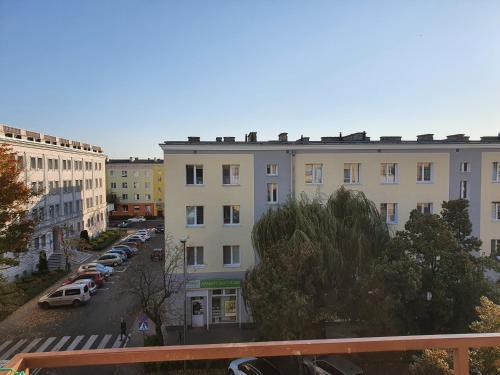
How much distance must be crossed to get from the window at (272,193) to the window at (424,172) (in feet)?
26.8

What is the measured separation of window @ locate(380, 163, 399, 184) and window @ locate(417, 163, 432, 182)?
1342mm

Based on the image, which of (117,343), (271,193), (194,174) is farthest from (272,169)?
(117,343)

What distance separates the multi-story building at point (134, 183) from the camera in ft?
206

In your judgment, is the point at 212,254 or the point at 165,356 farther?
the point at 212,254

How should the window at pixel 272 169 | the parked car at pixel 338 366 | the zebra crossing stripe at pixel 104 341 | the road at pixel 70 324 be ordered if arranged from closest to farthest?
the parked car at pixel 338 366, the zebra crossing stripe at pixel 104 341, the road at pixel 70 324, the window at pixel 272 169

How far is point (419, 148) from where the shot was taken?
66.9ft

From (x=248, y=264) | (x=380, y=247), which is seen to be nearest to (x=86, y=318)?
(x=248, y=264)

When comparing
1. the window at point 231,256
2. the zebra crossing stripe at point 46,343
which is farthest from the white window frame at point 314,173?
the zebra crossing stripe at point 46,343

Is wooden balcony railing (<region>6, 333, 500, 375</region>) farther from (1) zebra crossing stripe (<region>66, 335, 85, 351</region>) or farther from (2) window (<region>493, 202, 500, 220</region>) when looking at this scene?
(2) window (<region>493, 202, 500, 220</region>)

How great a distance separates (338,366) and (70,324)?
15.9m

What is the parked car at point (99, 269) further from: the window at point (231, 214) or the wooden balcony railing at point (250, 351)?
the wooden balcony railing at point (250, 351)

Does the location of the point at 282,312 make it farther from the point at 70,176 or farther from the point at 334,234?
the point at 70,176

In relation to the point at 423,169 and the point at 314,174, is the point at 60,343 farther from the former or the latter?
the point at 423,169

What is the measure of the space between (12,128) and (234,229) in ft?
72.3
